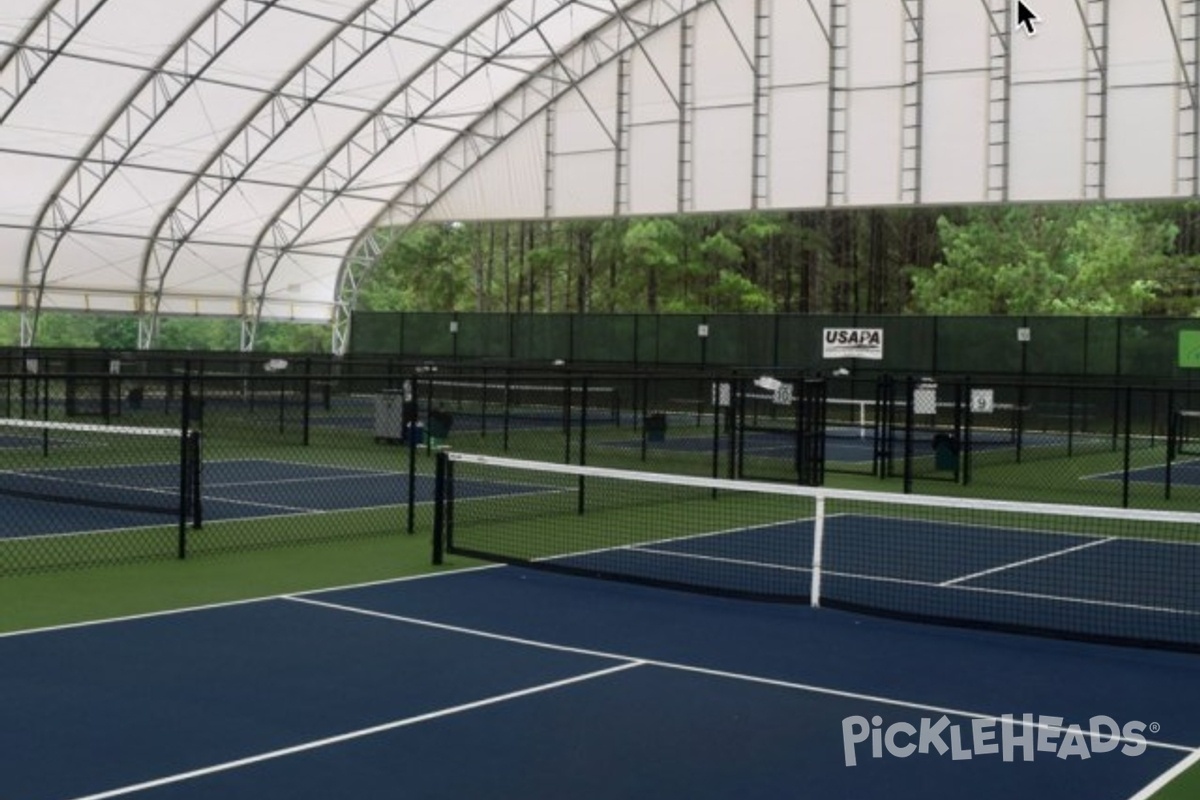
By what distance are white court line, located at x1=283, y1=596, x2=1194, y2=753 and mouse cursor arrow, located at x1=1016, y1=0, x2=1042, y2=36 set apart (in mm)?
28294

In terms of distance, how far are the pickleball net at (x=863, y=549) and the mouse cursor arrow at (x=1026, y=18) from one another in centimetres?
1980

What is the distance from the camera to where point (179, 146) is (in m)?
43.1

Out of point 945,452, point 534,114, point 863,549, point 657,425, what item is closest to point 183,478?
point 863,549

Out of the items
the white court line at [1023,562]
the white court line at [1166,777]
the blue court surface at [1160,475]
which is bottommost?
the white court line at [1166,777]

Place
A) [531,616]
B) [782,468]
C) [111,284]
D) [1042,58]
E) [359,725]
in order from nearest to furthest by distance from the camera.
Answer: [359,725], [531,616], [782,468], [1042,58], [111,284]

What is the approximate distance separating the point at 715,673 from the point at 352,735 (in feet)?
8.69

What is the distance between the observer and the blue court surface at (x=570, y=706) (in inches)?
295

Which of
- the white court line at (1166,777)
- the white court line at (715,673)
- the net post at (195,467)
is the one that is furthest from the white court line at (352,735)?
the net post at (195,467)

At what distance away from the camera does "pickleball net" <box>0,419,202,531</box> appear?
606 inches

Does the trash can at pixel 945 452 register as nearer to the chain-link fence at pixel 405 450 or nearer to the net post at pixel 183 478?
the chain-link fence at pixel 405 450

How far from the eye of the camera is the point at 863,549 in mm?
16047

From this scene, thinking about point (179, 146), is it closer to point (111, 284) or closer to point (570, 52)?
point (111, 284)

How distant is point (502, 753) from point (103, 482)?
48.7ft

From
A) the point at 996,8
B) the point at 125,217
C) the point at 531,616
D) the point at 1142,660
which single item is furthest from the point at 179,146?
the point at 1142,660
